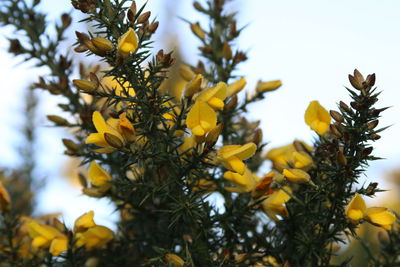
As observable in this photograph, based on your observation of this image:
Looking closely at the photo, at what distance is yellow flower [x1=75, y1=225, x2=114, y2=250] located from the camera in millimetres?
1325

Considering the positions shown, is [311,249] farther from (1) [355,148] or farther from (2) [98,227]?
(2) [98,227]

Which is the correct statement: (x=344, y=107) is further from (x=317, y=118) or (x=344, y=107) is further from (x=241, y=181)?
(x=241, y=181)

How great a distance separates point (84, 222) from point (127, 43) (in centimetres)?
49

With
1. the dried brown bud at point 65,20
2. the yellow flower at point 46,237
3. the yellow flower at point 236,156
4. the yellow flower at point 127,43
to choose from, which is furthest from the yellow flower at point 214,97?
the dried brown bud at point 65,20

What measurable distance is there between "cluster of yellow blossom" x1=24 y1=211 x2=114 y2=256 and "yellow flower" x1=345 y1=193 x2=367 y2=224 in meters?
0.64

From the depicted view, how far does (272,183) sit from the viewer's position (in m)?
1.35

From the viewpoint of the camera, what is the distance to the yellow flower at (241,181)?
128cm

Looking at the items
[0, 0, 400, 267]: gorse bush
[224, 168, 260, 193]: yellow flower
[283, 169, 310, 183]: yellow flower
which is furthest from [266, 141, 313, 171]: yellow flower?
[283, 169, 310, 183]: yellow flower

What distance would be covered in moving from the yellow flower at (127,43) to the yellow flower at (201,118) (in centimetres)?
19

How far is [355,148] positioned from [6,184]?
5.29ft

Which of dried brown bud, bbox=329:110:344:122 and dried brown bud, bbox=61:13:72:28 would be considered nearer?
dried brown bud, bbox=329:110:344:122

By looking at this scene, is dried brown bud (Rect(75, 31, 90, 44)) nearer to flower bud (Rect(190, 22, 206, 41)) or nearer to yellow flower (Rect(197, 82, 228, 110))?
yellow flower (Rect(197, 82, 228, 110))

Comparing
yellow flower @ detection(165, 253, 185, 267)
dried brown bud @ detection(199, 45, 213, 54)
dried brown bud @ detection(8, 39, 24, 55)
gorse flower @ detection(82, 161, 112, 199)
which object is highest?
dried brown bud @ detection(199, 45, 213, 54)

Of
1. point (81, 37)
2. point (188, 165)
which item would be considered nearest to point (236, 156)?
point (188, 165)
